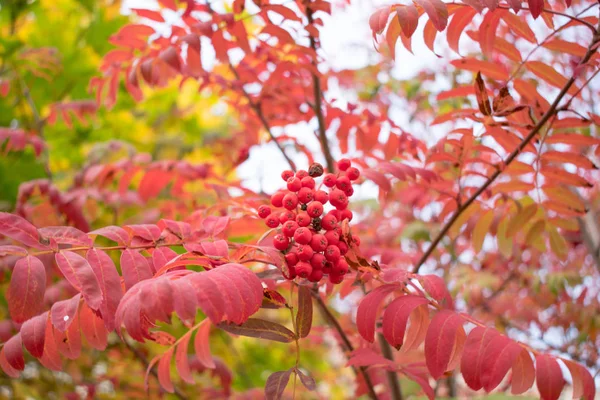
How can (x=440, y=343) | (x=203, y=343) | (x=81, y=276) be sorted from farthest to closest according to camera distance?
(x=203, y=343) → (x=440, y=343) → (x=81, y=276)

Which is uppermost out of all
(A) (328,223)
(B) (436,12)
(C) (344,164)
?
(B) (436,12)

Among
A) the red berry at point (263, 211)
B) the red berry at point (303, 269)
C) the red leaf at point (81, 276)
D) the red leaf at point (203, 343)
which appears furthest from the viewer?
the red leaf at point (203, 343)

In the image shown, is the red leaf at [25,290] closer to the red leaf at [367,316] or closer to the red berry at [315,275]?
the red berry at [315,275]

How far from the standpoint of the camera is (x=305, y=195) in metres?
1.19

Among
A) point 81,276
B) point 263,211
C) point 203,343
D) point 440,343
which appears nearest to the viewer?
point 81,276

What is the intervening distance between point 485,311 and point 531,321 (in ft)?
1.21

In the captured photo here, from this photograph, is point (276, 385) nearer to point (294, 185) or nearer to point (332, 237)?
point (332, 237)

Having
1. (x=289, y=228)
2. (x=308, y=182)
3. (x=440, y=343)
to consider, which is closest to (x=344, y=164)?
(x=308, y=182)

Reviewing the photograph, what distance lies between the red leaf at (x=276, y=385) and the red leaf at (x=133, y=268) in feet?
1.20

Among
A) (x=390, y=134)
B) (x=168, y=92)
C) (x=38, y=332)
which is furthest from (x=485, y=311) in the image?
(x=168, y=92)

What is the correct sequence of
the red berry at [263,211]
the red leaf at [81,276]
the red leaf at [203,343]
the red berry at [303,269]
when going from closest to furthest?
the red leaf at [81,276], the red berry at [303,269], the red berry at [263,211], the red leaf at [203,343]

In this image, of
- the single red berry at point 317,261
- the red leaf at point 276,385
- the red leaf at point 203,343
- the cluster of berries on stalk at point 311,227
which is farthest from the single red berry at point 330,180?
the red leaf at point 203,343

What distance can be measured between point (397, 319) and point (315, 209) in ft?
1.06

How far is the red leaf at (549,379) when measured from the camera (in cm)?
112
